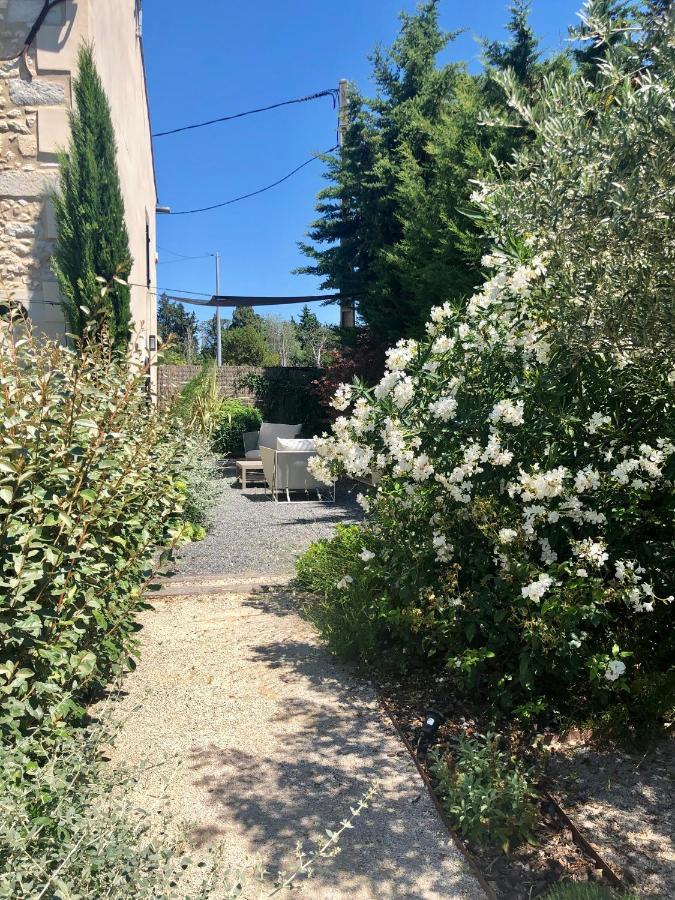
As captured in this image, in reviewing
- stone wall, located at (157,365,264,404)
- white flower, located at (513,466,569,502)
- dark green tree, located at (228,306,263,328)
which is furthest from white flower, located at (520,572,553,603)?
dark green tree, located at (228,306,263,328)

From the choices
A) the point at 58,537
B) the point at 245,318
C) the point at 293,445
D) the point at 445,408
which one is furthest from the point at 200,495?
the point at 245,318

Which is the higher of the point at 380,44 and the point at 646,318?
the point at 380,44

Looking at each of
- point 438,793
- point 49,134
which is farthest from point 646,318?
point 49,134

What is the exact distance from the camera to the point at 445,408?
9.79ft

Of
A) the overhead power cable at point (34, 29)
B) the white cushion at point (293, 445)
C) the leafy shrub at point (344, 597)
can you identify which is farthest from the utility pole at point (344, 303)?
the leafy shrub at point (344, 597)

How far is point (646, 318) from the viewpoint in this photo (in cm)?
208

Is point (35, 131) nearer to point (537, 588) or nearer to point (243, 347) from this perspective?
point (537, 588)

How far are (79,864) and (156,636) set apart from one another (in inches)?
104

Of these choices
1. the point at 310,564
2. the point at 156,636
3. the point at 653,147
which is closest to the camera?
the point at 653,147

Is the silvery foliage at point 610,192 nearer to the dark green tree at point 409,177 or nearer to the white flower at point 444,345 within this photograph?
the white flower at point 444,345

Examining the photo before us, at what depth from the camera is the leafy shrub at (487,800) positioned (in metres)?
2.33

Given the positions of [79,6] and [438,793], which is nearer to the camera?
[438,793]

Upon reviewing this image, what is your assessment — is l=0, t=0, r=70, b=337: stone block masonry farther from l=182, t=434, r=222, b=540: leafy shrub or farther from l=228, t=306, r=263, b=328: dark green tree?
l=228, t=306, r=263, b=328: dark green tree

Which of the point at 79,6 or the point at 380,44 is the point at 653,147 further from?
the point at 380,44
